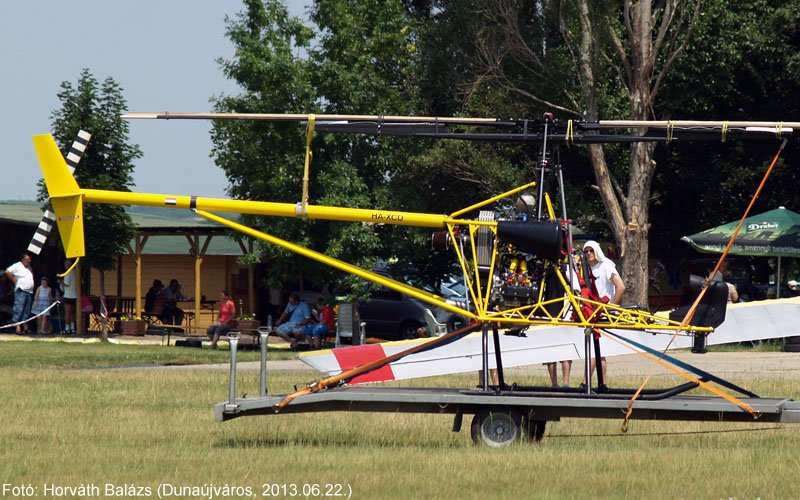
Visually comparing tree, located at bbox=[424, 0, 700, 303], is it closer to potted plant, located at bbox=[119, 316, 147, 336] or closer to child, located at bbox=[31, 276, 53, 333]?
potted plant, located at bbox=[119, 316, 147, 336]

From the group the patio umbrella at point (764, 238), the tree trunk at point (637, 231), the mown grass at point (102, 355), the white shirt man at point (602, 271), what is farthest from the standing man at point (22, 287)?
the white shirt man at point (602, 271)

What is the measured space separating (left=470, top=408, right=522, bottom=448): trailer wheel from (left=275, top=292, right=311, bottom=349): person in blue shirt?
17573 millimetres

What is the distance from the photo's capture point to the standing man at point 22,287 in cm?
3019

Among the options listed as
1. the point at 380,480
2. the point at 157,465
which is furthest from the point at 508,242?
the point at 157,465

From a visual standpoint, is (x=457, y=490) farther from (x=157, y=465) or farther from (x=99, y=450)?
(x=99, y=450)

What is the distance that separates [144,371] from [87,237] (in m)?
12.1

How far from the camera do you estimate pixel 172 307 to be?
113ft

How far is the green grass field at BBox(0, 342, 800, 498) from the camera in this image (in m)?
8.41

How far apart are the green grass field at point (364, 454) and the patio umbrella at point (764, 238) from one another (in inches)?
481

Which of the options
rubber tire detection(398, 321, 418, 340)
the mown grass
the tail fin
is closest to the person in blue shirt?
the mown grass

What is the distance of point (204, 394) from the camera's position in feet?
49.3

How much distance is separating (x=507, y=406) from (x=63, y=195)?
4.91m

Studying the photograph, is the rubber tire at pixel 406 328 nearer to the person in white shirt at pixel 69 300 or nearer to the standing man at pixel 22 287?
the person in white shirt at pixel 69 300

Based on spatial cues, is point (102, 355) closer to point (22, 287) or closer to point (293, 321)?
point (293, 321)
